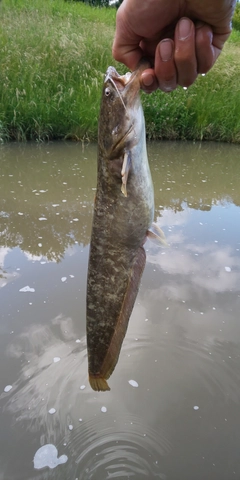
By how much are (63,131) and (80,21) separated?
5.43 m

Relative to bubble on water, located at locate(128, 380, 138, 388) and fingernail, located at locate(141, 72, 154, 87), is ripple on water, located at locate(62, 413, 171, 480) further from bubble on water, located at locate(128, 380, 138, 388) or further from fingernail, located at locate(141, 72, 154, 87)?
fingernail, located at locate(141, 72, 154, 87)

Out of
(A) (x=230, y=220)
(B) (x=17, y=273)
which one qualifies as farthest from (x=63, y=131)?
(B) (x=17, y=273)

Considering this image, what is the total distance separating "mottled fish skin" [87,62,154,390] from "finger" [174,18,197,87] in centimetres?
16

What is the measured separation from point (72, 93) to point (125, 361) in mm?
6258

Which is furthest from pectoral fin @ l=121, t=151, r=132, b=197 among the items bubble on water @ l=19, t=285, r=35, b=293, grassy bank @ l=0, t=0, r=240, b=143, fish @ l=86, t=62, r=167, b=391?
grassy bank @ l=0, t=0, r=240, b=143

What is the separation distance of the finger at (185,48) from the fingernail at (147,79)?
0.40 feet

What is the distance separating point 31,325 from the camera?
9.47ft

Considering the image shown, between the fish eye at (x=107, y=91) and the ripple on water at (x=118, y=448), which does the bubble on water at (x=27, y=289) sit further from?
the fish eye at (x=107, y=91)

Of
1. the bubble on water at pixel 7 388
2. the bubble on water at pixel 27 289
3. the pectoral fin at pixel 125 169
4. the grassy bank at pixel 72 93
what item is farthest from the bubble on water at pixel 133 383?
the grassy bank at pixel 72 93

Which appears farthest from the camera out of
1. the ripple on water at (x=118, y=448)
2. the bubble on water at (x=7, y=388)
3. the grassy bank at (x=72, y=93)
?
the grassy bank at (x=72, y=93)

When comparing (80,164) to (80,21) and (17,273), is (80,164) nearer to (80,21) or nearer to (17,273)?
(17,273)

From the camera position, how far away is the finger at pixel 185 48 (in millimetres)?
1484

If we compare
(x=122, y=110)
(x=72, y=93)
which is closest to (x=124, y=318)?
(x=122, y=110)

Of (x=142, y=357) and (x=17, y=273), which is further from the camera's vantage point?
(x=17, y=273)
